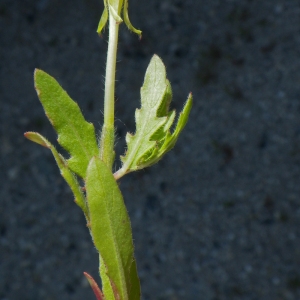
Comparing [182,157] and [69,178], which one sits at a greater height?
[182,157]

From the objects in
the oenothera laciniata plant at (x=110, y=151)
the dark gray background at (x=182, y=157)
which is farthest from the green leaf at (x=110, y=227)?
the dark gray background at (x=182, y=157)

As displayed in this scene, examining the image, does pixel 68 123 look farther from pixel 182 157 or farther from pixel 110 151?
pixel 182 157

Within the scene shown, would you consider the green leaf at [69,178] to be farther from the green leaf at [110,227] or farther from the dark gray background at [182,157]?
the dark gray background at [182,157]

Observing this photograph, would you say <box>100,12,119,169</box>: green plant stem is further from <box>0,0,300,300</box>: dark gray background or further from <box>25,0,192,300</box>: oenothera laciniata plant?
<box>0,0,300,300</box>: dark gray background

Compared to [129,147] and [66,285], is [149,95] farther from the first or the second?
[66,285]

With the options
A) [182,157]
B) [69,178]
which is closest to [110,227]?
[69,178]

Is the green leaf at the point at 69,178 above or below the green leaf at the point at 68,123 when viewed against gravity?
below

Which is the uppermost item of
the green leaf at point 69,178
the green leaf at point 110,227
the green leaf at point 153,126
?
the green leaf at point 153,126
